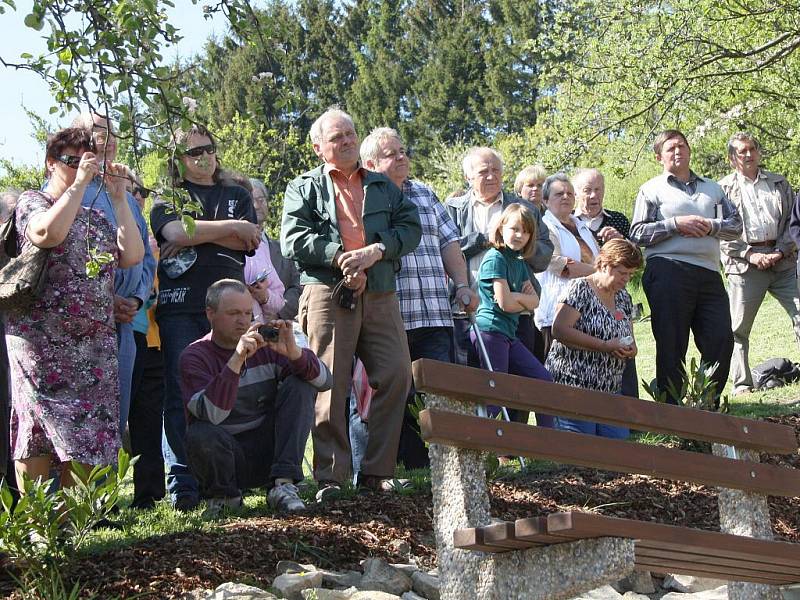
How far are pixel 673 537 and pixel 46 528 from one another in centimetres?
250

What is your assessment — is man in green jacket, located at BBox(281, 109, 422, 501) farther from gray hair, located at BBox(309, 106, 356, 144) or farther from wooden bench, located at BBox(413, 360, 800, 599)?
wooden bench, located at BBox(413, 360, 800, 599)

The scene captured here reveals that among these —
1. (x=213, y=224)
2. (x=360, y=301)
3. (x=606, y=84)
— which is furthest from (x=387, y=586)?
(x=606, y=84)

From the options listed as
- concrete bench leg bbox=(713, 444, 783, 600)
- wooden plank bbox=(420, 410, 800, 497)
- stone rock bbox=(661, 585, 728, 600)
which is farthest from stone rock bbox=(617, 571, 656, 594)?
wooden plank bbox=(420, 410, 800, 497)

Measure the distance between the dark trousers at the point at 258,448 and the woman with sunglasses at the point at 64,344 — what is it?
549 millimetres

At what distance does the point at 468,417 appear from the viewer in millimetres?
4227

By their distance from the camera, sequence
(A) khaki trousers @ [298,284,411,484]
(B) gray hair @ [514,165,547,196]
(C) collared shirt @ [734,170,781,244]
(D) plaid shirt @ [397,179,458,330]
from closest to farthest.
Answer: (A) khaki trousers @ [298,284,411,484]
(D) plaid shirt @ [397,179,458,330]
(B) gray hair @ [514,165,547,196]
(C) collared shirt @ [734,170,781,244]

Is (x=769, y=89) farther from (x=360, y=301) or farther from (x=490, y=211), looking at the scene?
(x=360, y=301)

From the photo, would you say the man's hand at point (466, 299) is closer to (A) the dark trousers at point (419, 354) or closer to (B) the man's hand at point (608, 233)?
(A) the dark trousers at point (419, 354)

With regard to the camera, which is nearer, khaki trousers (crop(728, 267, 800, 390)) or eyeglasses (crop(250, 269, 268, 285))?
eyeglasses (crop(250, 269, 268, 285))

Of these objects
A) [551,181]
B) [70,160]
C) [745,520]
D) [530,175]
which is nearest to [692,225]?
[551,181]

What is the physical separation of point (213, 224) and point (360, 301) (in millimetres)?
992

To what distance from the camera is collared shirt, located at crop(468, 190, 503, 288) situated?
30.6ft

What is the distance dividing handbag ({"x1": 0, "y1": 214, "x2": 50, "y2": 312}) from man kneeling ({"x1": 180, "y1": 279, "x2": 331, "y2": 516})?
1032 mm

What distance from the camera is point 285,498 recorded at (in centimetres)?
661
